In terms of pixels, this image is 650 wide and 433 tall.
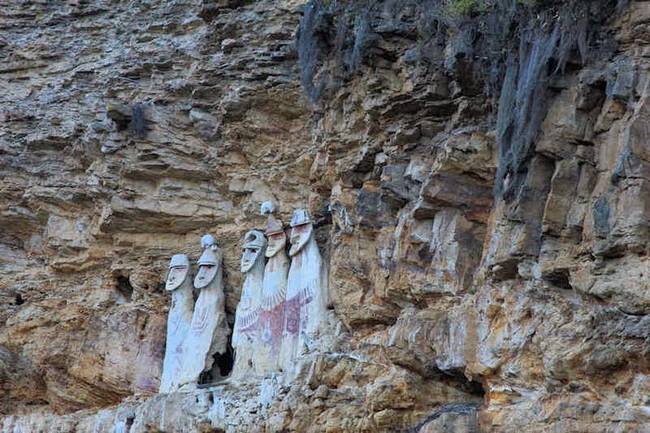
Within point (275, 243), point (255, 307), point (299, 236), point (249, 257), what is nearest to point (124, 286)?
point (249, 257)

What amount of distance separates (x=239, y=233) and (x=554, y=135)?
5233 mm

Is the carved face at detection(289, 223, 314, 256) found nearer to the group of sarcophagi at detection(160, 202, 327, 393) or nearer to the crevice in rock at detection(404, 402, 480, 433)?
the group of sarcophagi at detection(160, 202, 327, 393)

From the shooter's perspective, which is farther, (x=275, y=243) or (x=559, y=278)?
(x=275, y=243)

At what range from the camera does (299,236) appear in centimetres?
1383

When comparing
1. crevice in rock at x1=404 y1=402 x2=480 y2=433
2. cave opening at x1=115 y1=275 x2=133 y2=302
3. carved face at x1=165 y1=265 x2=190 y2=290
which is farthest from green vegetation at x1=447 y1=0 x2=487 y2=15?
cave opening at x1=115 y1=275 x2=133 y2=302

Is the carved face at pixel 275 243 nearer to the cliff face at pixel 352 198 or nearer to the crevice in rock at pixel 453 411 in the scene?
the cliff face at pixel 352 198

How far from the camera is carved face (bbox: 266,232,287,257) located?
14117mm

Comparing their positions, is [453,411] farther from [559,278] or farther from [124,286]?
[124,286]

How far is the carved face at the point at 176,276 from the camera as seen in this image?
1506 centimetres

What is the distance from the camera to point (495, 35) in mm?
11938

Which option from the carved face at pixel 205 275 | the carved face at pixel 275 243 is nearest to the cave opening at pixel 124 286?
the carved face at pixel 205 275

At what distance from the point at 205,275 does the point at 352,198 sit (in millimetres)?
2383

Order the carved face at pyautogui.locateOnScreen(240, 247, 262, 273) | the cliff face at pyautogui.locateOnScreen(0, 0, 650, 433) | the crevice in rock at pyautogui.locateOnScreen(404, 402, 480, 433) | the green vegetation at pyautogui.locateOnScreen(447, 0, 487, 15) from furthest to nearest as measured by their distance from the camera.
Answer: the carved face at pyautogui.locateOnScreen(240, 247, 262, 273), the green vegetation at pyautogui.locateOnScreen(447, 0, 487, 15), the crevice in rock at pyautogui.locateOnScreen(404, 402, 480, 433), the cliff face at pyautogui.locateOnScreen(0, 0, 650, 433)

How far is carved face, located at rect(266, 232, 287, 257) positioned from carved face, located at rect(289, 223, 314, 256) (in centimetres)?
22
